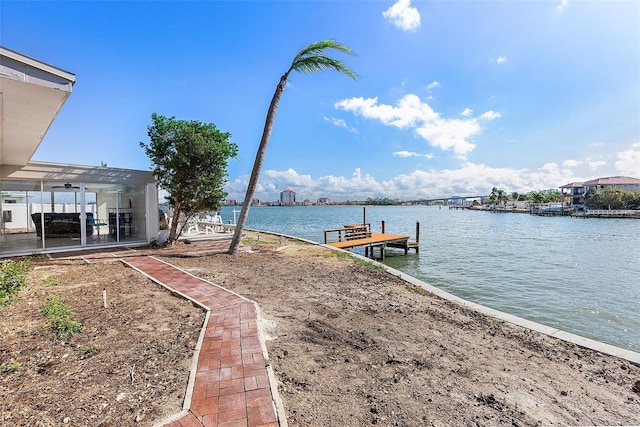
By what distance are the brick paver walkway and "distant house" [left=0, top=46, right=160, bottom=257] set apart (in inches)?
146

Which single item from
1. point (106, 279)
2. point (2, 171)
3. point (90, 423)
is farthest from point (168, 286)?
point (2, 171)

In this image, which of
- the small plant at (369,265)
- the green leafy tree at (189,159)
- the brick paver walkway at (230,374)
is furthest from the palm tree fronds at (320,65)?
the brick paver walkway at (230,374)

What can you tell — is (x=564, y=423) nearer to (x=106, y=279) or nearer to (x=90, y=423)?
(x=90, y=423)

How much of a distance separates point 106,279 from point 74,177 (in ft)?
19.4

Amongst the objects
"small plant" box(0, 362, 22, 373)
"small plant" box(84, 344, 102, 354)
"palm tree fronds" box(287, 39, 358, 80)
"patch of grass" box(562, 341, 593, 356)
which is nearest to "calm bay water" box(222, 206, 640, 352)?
"patch of grass" box(562, 341, 593, 356)

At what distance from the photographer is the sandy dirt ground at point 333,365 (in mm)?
2656

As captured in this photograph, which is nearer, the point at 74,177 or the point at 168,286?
the point at 168,286

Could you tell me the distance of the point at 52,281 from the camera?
6398mm

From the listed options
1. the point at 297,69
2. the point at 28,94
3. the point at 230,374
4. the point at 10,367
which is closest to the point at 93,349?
the point at 10,367

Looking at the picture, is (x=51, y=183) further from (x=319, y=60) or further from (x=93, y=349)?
(x=93, y=349)

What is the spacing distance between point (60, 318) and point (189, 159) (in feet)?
22.6

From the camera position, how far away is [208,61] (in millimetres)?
11453

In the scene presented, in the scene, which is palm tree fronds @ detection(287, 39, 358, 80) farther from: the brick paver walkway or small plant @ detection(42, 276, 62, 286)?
small plant @ detection(42, 276, 62, 286)

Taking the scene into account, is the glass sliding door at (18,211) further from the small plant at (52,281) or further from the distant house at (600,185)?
the distant house at (600,185)
